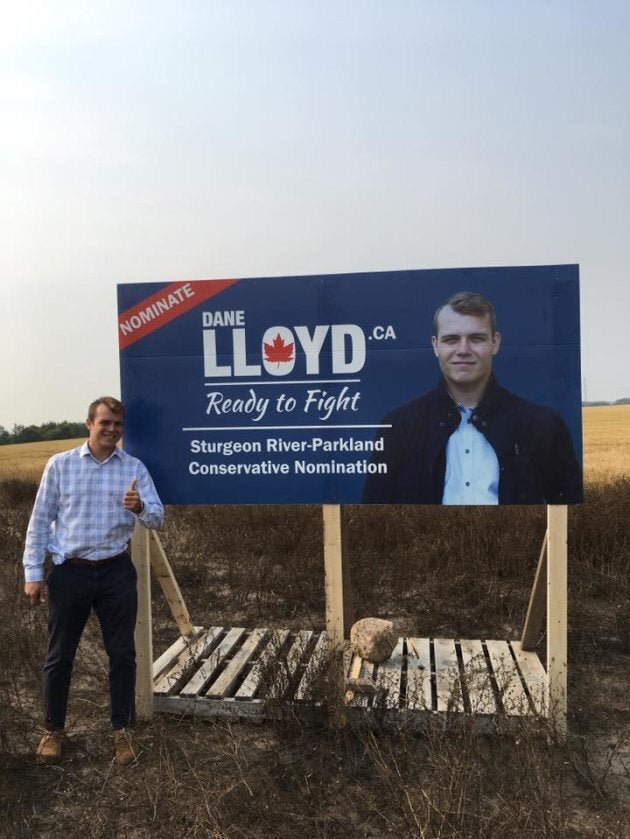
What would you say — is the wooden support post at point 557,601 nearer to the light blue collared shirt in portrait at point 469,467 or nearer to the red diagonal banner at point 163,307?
the light blue collared shirt in portrait at point 469,467

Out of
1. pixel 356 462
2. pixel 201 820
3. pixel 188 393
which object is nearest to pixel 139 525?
pixel 188 393

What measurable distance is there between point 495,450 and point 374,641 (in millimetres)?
1666

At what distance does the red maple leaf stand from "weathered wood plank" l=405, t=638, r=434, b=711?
209 centimetres

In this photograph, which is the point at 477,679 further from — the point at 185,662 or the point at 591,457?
the point at 591,457

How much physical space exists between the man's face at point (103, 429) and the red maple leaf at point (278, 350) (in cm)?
96

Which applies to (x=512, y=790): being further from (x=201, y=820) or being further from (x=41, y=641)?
(x=41, y=641)

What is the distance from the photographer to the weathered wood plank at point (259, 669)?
4.32m

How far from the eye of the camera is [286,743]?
12.7 feet

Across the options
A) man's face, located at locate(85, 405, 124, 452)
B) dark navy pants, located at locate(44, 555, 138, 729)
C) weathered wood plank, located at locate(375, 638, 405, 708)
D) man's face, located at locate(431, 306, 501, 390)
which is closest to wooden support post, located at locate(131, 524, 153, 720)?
dark navy pants, located at locate(44, 555, 138, 729)

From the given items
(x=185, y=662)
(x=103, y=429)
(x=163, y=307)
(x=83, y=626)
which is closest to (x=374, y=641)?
(x=185, y=662)

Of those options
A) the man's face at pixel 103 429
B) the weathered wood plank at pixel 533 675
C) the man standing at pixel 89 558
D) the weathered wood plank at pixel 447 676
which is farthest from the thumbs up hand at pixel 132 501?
the weathered wood plank at pixel 533 675

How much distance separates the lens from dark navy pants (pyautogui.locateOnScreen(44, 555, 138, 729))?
381 centimetres

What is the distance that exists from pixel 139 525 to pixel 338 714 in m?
1.62

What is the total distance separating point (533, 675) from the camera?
15.1 ft
